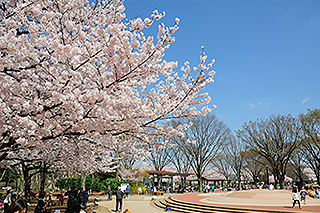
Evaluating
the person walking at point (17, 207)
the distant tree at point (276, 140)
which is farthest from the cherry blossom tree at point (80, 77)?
the distant tree at point (276, 140)

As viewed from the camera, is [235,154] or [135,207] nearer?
[135,207]

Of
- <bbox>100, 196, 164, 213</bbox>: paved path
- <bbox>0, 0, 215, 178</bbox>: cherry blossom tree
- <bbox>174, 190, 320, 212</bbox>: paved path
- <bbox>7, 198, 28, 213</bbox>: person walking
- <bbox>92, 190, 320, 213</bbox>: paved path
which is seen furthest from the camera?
<bbox>100, 196, 164, 213</bbox>: paved path

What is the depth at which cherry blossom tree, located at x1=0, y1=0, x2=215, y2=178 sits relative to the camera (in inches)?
128

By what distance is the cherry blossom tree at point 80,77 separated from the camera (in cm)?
325

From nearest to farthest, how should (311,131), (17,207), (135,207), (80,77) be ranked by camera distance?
(17,207) < (80,77) < (135,207) < (311,131)

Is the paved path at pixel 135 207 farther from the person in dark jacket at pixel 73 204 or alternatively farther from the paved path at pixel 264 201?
the person in dark jacket at pixel 73 204

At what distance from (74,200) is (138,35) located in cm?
680

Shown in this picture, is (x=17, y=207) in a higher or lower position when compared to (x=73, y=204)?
higher

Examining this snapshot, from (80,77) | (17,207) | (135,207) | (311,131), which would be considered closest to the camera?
(17,207)

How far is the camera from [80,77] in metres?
3.08

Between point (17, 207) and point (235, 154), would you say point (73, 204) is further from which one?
point (235, 154)

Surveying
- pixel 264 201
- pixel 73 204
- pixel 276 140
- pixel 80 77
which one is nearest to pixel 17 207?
pixel 80 77

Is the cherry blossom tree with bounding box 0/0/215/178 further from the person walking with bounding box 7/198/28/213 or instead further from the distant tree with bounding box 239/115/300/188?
the distant tree with bounding box 239/115/300/188

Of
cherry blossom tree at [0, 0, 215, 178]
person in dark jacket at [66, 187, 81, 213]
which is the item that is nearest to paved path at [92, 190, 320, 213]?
person in dark jacket at [66, 187, 81, 213]
